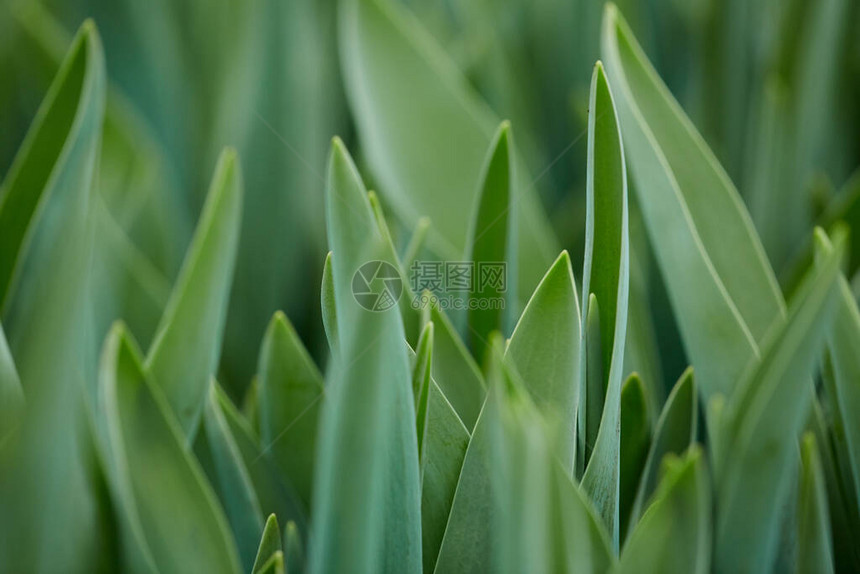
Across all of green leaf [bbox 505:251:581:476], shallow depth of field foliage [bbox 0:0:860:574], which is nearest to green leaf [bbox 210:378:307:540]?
shallow depth of field foliage [bbox 0:0:860:574]

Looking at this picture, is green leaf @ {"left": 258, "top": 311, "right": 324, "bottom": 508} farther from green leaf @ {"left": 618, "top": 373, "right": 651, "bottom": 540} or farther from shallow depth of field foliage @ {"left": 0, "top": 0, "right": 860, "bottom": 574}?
green leaf @ {"left": 618, "top": 373, "right": 651, "bottom": 540}

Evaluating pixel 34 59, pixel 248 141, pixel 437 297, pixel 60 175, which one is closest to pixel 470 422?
pixel 437 297

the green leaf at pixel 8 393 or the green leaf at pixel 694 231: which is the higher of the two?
the green leaf at pixel 694 231

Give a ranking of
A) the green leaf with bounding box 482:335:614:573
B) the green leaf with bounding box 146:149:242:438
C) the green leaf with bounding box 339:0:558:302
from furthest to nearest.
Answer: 1. the green leaf with bounding box 339:0:558:302
2. the green leaf with bounding box 146:149:242:438
3. the green leaf with bounding box 482:335:614:573

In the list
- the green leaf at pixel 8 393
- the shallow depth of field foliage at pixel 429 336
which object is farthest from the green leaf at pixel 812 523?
the green leaf at pixel 8 393

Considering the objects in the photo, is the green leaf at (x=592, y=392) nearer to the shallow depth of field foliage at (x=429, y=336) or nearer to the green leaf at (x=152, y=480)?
the shallow depth of field foliage at (x=429, y=336)

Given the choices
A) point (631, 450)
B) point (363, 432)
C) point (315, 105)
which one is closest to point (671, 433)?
point (631, 450)
